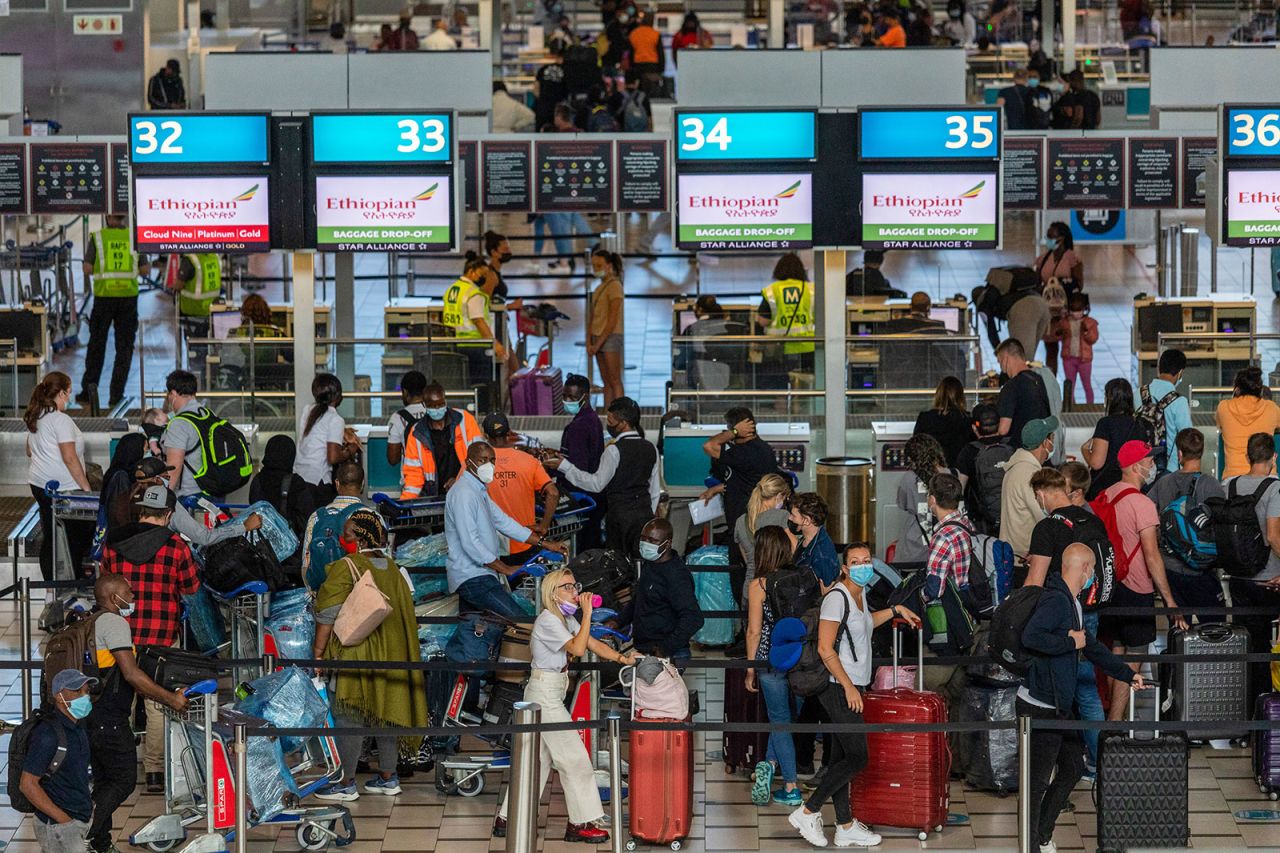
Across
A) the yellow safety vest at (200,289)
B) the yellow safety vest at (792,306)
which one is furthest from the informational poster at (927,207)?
the yellow safety vest at (200,289)

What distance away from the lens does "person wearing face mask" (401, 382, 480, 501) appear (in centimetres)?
1222

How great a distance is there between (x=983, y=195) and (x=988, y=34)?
2032 centimetres

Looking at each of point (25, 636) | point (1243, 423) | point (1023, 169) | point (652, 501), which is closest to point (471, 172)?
point (1023, 169)

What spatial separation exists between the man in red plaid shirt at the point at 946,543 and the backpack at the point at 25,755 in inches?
146

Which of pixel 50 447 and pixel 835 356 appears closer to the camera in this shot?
pixel 50 447

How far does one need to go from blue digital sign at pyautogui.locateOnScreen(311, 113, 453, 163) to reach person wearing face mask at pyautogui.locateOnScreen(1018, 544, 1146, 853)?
5.73 meters

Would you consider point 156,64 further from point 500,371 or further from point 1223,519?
point 1223,519

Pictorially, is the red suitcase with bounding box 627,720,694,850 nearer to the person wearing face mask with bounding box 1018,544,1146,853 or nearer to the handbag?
the handbag

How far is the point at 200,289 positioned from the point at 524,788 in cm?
1037

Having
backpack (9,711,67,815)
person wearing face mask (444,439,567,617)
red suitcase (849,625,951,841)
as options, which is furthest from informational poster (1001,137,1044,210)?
backpack (9,711,67,815)

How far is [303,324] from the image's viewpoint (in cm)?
1377

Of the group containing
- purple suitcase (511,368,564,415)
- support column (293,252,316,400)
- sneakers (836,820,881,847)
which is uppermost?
support column (293,252,316,400)

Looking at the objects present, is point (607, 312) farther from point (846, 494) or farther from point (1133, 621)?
point (1133, 621)

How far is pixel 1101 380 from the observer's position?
62.7ft
